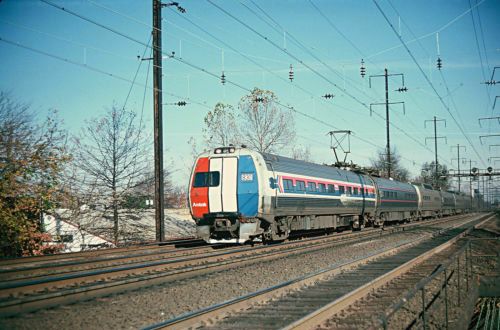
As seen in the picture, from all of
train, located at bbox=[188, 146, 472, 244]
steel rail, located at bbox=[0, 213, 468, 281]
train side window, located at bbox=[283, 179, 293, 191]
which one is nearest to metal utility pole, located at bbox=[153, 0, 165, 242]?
train, located at bbox=[188, 146, 472, 244]

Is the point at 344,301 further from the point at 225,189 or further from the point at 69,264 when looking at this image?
the point at 225,189

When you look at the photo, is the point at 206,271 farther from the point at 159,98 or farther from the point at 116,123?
the point at 116,123

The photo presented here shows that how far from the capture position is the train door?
59.0 ft

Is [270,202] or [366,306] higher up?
[270,202]

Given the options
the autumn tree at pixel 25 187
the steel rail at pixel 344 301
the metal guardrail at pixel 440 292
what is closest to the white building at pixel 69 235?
the autumn tree at pixel 25 187

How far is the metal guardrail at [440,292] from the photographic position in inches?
217

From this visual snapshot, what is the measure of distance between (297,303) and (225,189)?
954 cm

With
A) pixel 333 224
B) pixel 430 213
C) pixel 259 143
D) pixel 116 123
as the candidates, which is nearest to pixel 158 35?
pixel 116 123

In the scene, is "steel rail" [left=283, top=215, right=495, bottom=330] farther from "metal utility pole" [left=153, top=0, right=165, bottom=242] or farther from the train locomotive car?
"metal utility pole" [left=153, top=0, right=165, bottom=242]

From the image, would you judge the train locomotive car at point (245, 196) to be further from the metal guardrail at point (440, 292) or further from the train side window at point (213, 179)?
the metal guardrail at point (440, 292)

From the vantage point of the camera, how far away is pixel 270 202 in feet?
59.3

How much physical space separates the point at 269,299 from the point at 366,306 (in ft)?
5.66

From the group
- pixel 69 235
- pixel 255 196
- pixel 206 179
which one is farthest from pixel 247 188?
pixel 69 235

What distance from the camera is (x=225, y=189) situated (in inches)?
713
